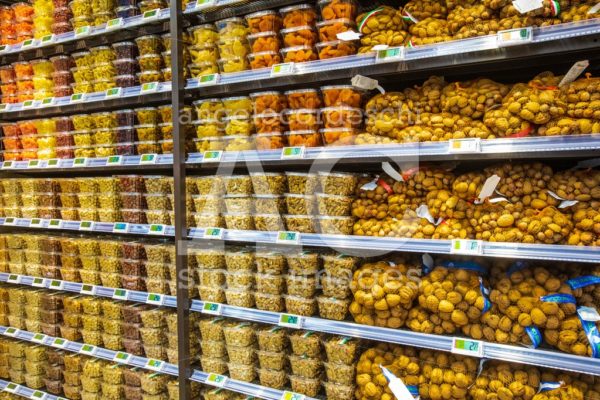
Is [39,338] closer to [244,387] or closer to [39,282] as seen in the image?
[39,282]

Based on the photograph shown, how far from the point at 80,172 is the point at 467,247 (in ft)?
8.24

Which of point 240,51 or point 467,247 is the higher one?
point 240,51

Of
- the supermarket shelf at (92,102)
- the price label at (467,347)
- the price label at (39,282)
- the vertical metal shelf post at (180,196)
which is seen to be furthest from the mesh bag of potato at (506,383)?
the price label at (39,282)

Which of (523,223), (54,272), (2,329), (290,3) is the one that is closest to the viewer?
(523,223)

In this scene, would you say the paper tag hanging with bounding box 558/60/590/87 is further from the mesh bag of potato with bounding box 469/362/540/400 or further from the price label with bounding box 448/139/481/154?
the mesh bag of potato with bounding box 469/362/540/400

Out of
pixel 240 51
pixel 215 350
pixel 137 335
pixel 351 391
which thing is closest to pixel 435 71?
pixel 240 51

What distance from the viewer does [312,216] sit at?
6.25 ft

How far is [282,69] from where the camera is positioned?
1865 millimetres

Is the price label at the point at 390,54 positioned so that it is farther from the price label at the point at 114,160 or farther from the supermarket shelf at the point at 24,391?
the supermarket shelf at the point at 24,391

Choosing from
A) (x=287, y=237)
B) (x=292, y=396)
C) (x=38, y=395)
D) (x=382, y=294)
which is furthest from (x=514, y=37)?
(x=38, y=395)

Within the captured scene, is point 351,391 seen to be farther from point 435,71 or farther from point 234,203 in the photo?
point 435,71

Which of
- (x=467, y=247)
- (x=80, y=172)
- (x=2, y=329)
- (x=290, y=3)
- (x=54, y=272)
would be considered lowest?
(x=2, y=329)

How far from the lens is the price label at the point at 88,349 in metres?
2.49

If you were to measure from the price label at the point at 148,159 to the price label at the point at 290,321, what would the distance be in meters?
0.98
